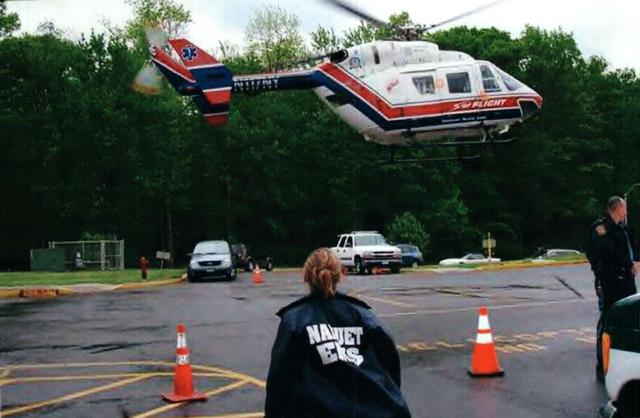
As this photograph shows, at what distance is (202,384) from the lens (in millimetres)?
9523

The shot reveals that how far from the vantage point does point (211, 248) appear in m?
31.9

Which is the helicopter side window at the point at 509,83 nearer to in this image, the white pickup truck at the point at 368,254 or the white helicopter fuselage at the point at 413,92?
the white helicopter fuselage at the point at 413,92

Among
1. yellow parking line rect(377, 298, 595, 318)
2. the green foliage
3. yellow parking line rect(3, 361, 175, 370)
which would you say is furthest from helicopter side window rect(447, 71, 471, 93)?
the green foliage

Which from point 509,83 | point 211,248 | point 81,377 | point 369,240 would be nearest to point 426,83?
point 509,83

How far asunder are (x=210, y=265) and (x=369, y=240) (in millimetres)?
7366

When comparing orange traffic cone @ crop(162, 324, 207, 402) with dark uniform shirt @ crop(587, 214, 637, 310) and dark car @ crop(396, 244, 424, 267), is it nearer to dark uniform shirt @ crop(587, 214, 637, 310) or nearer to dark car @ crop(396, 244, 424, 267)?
dark uniform shirt @ crop(587, 214, 637, 310)

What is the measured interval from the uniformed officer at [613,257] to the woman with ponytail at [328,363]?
6.32 metres

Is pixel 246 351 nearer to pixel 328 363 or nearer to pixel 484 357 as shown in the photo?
pixel 484 357

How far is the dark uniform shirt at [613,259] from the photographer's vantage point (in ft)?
31.3

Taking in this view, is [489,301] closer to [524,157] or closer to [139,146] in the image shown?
[139,146]

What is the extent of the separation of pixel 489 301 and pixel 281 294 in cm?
609

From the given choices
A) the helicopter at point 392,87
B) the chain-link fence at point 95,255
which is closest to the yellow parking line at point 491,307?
the helicopter at point 392,87

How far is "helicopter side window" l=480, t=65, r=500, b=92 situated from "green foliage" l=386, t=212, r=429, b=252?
2797 cm

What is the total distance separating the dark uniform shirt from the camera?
954 centimetres
